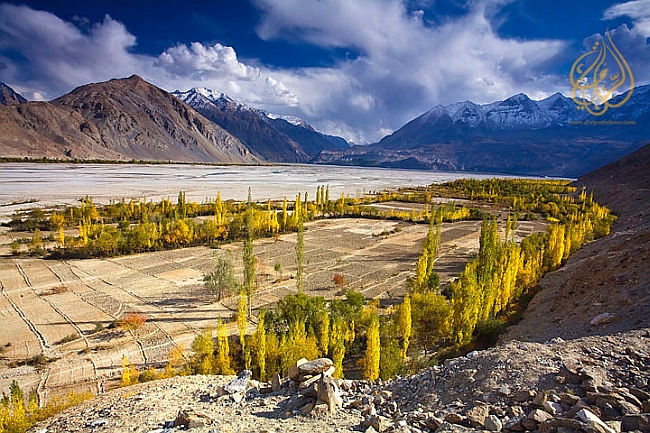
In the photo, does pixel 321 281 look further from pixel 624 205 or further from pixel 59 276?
pixel 624 205

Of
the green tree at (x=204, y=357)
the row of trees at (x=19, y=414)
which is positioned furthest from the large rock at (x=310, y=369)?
the row of trees at (x=19, y=414)

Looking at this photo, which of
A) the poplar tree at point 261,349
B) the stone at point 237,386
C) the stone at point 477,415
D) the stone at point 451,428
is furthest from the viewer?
the poplar tree at point 261,349

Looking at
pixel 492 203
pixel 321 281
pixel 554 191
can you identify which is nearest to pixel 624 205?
pixel 492 203

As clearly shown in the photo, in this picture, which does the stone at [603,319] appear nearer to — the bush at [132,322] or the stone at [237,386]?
the stone at [237,386]

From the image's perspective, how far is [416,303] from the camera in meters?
18.5

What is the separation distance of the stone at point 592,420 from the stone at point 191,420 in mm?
6019

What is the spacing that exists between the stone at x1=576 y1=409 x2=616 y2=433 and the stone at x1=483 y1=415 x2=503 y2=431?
1.05 metres

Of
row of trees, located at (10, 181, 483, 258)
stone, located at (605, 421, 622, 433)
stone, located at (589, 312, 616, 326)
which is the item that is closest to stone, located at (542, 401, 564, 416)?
stone, located at (605, 421, 622, 433)

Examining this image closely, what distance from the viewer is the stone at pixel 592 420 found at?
4.87 m

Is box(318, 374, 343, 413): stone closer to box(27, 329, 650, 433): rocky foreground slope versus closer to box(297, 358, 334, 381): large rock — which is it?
box(27, 329, 650, 433): rocky foreground slope

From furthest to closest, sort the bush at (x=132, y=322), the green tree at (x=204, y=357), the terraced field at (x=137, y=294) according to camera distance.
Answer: the bush at (x=132, y=322)
the terraced field at (x=137, y=294)
the green tree at (x=204, y=357)

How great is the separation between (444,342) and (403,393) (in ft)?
37.3

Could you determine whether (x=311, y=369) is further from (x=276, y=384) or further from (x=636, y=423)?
(x=636, y=423)

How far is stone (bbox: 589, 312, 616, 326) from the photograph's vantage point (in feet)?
44.8
